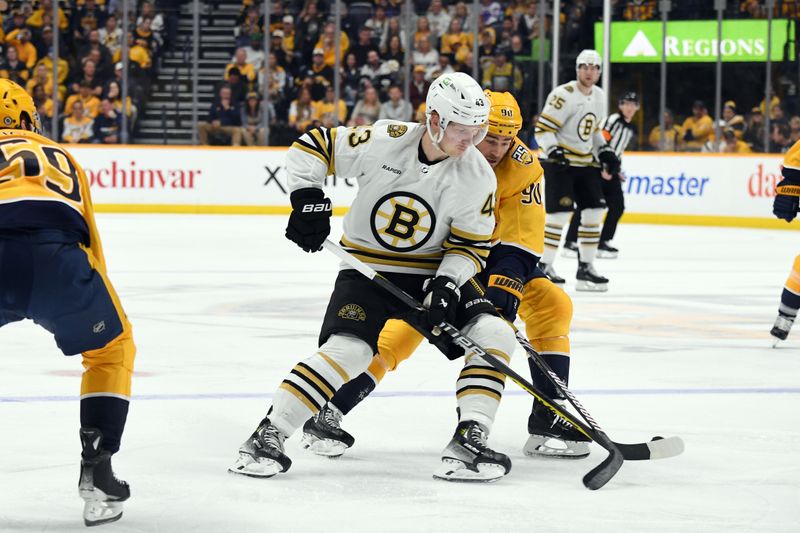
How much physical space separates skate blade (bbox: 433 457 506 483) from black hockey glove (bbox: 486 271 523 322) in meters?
0.49

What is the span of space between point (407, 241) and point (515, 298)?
361 mm

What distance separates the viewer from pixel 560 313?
3.64 meters

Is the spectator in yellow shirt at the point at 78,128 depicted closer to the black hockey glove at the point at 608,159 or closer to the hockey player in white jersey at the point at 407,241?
the black hockey glove at the point at 608,159

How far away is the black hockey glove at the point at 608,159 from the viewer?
8156 mm

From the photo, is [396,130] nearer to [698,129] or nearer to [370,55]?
[698,129]

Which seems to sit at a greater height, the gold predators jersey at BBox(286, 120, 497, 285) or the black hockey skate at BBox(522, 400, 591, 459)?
the gold predators jersey at BBox(286, 120, 497, 285)

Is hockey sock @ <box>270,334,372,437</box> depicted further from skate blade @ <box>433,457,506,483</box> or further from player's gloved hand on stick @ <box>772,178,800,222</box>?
player's gloved hand on stick @ <box>772,178,800,222</box>

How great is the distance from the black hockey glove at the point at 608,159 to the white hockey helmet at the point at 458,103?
4960 mm

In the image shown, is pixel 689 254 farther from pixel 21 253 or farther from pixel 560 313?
pixel 21 253

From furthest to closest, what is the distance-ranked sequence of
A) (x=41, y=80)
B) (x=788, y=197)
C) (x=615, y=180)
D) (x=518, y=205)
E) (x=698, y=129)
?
1. (x=41, y=80)
2. (x=698, y=129)
3. (x=615, y=180)
4. (x=788, y=197)
5. (x=518, y=205)

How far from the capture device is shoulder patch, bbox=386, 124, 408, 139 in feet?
11.1

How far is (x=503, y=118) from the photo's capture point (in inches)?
139

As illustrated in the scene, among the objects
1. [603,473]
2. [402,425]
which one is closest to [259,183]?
[402,425]

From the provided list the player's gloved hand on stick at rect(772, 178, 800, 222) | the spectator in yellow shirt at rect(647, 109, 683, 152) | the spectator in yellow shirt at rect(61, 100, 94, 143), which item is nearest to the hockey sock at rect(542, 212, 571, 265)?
the player's gloved hand on stick at rect(772, 178, 800, 222)
